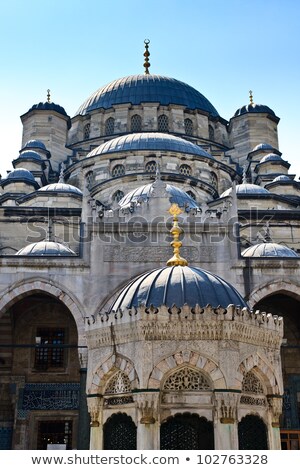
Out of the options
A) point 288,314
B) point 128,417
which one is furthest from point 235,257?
point 128,417

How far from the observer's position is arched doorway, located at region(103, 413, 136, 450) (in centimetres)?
656

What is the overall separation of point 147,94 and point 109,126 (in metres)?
3.20

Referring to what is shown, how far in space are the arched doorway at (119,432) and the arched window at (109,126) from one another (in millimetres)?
27730

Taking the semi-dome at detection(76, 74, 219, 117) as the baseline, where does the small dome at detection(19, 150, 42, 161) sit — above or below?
below

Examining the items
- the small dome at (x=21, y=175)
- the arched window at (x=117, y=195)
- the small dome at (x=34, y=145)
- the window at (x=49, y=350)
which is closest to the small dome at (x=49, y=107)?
the small dome at (x=34, y=145)

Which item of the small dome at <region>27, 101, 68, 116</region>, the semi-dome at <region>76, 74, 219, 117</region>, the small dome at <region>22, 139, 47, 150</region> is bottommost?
the small dome at <region>22, 139, 47, 150</region>

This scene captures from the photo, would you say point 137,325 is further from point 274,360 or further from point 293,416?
point 293,416

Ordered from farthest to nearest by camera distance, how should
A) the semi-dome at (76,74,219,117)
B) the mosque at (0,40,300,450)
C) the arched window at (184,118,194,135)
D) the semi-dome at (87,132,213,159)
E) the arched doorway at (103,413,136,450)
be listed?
the semi-dome at (76,74,219,117), the arched window at (184,118,194,135), the semi-dome at (87,132,213,159), the arched doorway at (103,413,136,450), the mosque at (0,40,300,450)

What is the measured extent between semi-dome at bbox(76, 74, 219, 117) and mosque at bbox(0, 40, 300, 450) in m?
0.14

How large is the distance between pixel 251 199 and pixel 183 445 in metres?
18.0

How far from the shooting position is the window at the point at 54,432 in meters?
17.5

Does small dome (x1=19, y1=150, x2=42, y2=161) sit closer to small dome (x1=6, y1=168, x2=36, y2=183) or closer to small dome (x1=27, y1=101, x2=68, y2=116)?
small dome (x1=6, y1=168, x2=36, y2=183)

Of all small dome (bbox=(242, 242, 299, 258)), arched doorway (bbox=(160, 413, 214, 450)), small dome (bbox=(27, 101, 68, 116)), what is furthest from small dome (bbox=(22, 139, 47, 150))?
arched doorway (bbox=(160, 413, 214, 450))

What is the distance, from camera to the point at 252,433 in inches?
266
